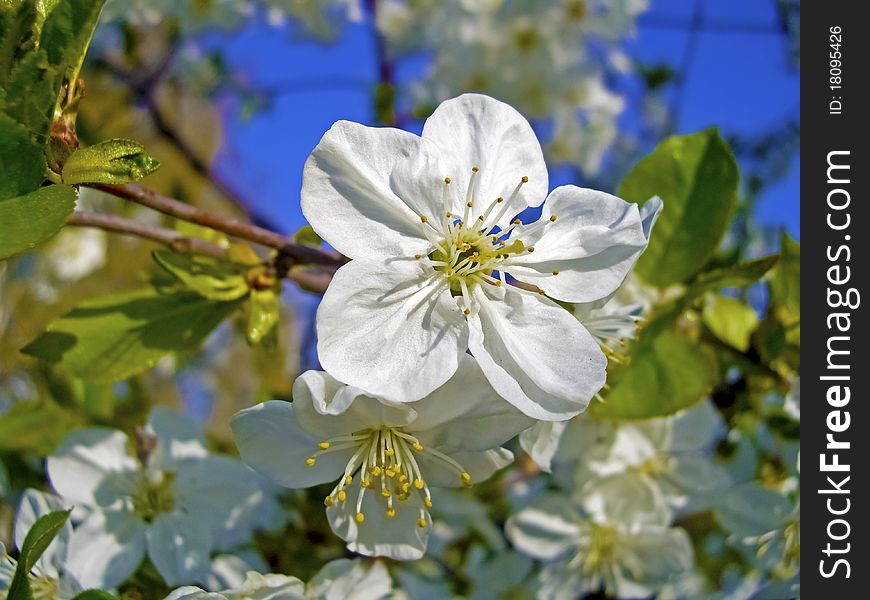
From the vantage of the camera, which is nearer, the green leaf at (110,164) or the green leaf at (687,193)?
the green leaf at (110,164)

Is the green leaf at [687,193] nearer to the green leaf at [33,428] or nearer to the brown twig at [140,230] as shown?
the brown twig at [140,230]

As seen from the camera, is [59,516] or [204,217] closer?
[59,516]

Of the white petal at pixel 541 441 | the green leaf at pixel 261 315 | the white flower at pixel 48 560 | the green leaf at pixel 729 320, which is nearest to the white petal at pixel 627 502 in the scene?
the green leaf at pixel 729 320

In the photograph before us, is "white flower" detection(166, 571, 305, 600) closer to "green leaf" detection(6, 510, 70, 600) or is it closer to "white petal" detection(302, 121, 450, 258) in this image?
"green leaf" detection(6, 510, 70, 600)

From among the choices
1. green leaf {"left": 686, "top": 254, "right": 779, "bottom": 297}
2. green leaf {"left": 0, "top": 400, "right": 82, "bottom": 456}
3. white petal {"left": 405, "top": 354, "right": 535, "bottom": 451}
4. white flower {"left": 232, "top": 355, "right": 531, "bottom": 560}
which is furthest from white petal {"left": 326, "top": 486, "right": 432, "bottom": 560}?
green leaf {"left": 0, "top": 400, "right": 82, "bottom": 456}
